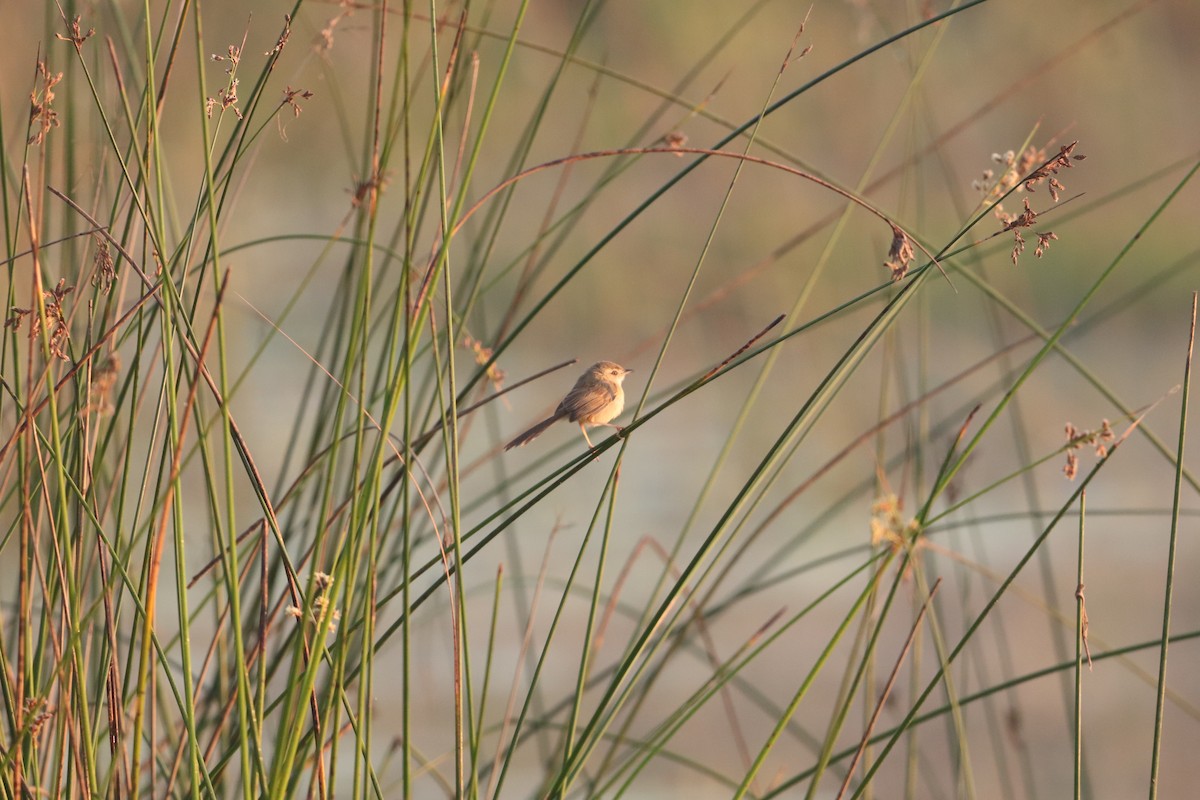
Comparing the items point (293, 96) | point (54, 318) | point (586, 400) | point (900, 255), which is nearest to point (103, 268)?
point (54, 318)

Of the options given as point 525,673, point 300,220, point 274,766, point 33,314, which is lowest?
point 274,766

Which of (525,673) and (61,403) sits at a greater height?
(525,673)

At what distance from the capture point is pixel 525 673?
5527 millimetres

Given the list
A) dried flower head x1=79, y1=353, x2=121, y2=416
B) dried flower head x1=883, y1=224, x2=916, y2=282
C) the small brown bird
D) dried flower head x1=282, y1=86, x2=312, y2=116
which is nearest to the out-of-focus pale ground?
the small brown bird

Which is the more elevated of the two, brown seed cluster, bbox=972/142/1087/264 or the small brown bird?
the small brown bird

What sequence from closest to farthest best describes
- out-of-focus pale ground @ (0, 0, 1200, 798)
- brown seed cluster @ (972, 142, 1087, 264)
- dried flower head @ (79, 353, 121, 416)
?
1. brown seed cluster @ (972, 142, 1087, 264)
2. dried flower head @ (79, 353, 121, 416)
3. out-of-focus pale ground @ (0, 0, 1200, 798)

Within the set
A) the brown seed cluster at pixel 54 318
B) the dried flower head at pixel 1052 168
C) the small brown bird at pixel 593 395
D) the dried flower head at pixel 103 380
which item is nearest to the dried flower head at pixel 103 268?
the brown seed cluster at pixel 54 318

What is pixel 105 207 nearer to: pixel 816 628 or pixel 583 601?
pixel 583 601

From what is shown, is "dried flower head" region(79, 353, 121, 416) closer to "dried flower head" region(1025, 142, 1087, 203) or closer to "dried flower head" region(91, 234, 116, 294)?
"dried flower head" region(91, 234, 116, 294)

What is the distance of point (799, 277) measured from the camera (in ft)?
27.7

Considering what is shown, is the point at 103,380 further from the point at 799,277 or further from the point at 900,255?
the point at 799,277

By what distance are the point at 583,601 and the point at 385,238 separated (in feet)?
7.99

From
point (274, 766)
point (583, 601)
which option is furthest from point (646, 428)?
point (274, 766)

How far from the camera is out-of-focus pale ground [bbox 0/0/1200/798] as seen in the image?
654cm
